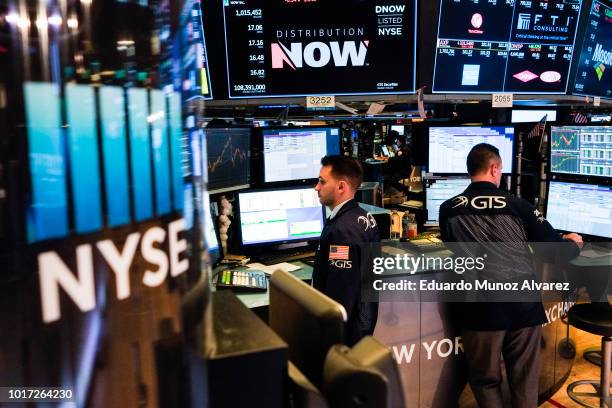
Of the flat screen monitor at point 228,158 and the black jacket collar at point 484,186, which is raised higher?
the flat screen monitor at point 228,158

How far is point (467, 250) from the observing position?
293cm

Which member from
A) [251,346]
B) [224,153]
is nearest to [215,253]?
[224,153]

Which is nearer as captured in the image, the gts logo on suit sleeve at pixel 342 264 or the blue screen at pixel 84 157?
the blue screen at pixel 84 157

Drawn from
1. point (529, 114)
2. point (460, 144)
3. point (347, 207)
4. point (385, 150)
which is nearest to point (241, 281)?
point (347, 207)

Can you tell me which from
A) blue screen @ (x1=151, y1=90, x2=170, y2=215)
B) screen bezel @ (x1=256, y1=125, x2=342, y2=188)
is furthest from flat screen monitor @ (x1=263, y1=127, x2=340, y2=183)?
blue screen @ (x1=151, y1=90, x2=170, y2=215)

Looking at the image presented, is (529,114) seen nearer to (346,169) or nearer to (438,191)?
(438,191)

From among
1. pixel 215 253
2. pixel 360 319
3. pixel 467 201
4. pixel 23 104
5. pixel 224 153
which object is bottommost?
pixel 360 319

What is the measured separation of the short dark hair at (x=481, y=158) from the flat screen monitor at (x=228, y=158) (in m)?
1.34

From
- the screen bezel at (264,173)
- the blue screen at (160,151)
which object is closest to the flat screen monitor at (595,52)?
the screen bezel at (264,173)

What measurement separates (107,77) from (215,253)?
2578 mm

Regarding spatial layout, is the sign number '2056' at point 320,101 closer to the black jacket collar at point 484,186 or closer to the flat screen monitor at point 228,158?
the flat screen monitor at point 228,158

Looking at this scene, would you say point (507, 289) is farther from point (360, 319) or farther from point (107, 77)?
point (107, 77)

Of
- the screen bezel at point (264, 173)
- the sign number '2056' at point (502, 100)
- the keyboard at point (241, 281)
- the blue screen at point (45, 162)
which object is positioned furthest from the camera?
the sign number '2056' at point (502, 100)

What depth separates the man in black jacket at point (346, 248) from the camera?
260 cm
